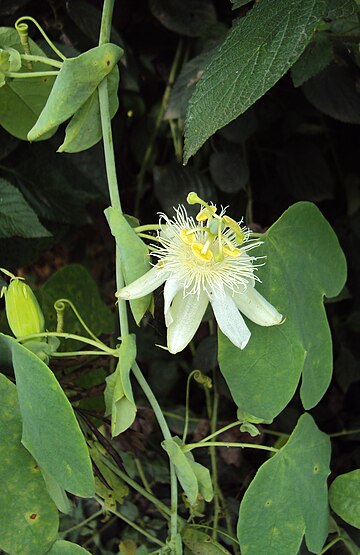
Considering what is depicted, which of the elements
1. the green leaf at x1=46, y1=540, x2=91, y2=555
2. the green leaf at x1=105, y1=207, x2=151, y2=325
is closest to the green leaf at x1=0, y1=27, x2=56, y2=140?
the green leaf at x1=105, y1=207, x2=151, y2=325

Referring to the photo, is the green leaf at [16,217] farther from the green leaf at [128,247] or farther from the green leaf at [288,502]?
the green leaf at [288,502]

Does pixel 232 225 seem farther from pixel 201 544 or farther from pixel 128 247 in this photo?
pixel 201 544

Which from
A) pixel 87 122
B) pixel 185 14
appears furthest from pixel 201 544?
pixel 185 14

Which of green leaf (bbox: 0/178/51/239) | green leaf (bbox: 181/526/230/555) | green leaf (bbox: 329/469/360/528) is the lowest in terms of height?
green leaf (bbox: 329/469/360/528)

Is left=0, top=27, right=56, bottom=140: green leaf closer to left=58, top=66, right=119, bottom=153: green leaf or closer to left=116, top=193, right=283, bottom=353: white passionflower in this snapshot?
left=58, top=66, right=119, bottom=153: green leaf

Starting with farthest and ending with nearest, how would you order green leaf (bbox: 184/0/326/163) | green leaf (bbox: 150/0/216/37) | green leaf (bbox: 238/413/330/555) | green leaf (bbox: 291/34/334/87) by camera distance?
1. green leaf (bbox: 150/0/216/37)
2. green leaf (bbox: 291/34/334/87)
3. green leaf (bbox: 238/413/330/555)
4. green leaf (bbox: 184/0/326/163)

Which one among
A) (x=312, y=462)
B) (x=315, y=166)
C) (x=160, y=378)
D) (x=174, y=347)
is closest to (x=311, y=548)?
(x=312, y=462)

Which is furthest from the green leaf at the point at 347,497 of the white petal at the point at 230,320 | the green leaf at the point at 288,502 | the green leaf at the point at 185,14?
the green leaf at the point at 185,14

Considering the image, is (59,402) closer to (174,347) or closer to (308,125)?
(174,347)
